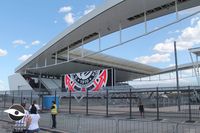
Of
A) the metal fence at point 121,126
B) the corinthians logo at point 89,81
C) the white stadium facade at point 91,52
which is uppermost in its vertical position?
the white stadium facade at point 91,52

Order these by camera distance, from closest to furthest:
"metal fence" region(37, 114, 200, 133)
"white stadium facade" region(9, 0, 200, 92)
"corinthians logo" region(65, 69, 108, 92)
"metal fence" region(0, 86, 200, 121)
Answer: "metal fence" region(37, 114, 200, 133)
"metal fence" region(0, 86, 200, 121)
"white stadium facade" region(9, 0, 200, 92)
"corinthians logo" region(65, 69, 108, 92)

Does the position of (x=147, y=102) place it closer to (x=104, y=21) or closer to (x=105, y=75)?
(x=104, y=21)

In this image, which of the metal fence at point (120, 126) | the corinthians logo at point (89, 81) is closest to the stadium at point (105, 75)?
the corinthians logo at point (89, 81)

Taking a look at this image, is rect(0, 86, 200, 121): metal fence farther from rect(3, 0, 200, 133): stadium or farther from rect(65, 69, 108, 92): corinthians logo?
rect(65, 69, 108, 92): corinthians logo

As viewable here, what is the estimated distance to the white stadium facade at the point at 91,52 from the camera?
31.1m

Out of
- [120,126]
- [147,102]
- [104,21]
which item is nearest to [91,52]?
[104,21]

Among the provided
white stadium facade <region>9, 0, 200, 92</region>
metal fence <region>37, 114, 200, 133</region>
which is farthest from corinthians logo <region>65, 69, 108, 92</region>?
metal fence <region>37, 114, 200, 133</region>

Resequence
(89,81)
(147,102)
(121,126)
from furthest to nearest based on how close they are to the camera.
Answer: (89,81)
(147,102)
(121,126)

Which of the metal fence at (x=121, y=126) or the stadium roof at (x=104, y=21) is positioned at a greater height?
the stadium roof at (x=104, y=21)

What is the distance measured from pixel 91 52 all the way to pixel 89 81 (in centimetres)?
527

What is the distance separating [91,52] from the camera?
52.6 meters

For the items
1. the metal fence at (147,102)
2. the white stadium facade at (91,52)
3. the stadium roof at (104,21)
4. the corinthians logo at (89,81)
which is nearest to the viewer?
the metal fence at (147,102)

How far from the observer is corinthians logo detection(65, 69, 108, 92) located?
53.0 metres

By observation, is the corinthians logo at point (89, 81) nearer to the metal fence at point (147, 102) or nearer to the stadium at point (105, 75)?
the stadium at point (105, 75)
